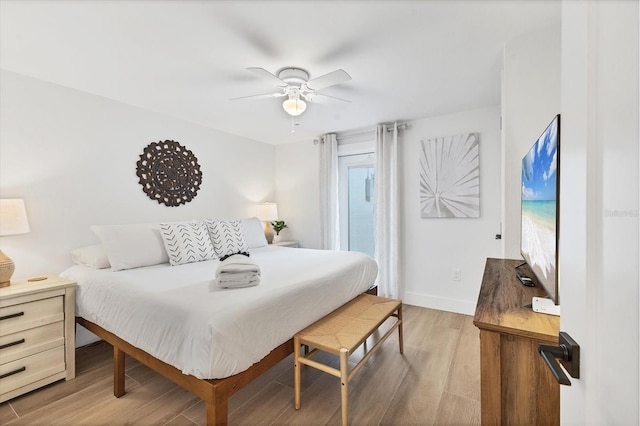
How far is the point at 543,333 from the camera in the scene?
2.92 feet

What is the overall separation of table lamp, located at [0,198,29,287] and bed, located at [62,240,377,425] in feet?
1.20

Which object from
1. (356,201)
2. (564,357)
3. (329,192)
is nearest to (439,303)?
(356,201)

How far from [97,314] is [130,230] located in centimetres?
79

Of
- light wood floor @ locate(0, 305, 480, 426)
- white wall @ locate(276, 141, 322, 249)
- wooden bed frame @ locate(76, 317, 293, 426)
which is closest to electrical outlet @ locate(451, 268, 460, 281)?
light wood floor @ locate(0, 305, 480, 426)

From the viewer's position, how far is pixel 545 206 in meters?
1.10

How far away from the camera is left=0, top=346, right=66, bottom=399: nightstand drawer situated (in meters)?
1.81

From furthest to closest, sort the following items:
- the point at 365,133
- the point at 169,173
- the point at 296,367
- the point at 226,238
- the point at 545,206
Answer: the point at 365,133 → the point at 169,173 → the point at 226,238 → the point at 296,367 → the point at 545,206

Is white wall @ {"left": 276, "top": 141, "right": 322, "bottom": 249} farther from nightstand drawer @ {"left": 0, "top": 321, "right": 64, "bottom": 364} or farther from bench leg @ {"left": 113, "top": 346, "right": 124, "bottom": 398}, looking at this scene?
nightstand drawer @ {"left": 0, "top": 321, "right": 64, "bottom": 364}

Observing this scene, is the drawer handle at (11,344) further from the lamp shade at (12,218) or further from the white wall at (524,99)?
the white wall at (524,99)

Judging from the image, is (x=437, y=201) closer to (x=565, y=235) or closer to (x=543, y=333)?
(x=543, y=333)

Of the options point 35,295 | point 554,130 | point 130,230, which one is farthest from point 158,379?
point 554,130

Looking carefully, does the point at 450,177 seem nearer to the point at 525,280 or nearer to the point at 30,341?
the point at 525,280

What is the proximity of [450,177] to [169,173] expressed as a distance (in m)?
3.26

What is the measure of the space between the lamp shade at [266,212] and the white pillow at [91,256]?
2.10 m
